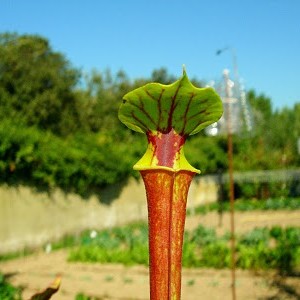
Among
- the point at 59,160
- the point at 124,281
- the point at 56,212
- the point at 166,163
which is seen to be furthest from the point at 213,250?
the point at 166,163

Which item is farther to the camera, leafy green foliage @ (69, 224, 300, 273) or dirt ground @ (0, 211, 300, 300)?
leafy green foliage @ (69, 224, 300, 273)

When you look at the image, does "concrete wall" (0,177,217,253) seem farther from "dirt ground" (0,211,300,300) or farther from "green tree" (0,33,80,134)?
"green tree" (0,33,80,134)

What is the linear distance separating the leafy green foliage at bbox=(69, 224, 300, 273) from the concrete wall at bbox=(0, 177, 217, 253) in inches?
60.8

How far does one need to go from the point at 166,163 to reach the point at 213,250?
8.36 meters

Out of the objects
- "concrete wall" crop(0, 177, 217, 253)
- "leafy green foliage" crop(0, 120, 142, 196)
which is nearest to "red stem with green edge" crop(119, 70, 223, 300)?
"leafy green foliage" crop(0, 120, 142, 196)

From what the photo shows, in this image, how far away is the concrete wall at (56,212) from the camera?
11.0 metres

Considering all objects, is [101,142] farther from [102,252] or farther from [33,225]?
[102,252]

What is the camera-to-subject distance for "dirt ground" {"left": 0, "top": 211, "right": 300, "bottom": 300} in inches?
279

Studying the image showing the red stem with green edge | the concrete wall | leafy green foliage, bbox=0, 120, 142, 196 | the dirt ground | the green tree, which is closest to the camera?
the red stem with green edge

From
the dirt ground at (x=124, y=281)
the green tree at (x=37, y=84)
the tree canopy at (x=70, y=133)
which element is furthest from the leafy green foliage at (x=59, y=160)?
the green tree at (x=37, y=84)

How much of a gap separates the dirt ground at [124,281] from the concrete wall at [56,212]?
90 cm

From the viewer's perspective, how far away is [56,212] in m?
12.5

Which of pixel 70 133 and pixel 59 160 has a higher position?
pixel 70 133

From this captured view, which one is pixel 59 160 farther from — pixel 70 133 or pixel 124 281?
pixel 70 133
